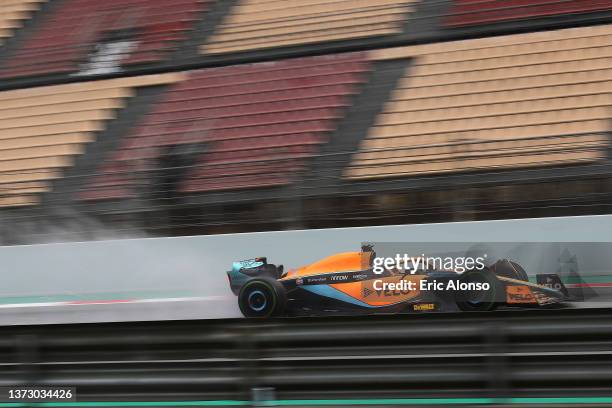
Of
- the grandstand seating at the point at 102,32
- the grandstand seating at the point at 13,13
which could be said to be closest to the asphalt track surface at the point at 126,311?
the grandstand seating at the point at 102,32

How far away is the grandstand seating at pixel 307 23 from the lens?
36.9ft

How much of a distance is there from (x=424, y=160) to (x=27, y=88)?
24.8ft

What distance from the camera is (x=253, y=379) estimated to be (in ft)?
13.3

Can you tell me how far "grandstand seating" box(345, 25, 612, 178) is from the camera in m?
7.28

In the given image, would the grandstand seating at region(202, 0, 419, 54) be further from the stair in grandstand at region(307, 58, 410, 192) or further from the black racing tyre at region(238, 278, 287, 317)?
the black racing tyre at region(238, 278, 287, 317)

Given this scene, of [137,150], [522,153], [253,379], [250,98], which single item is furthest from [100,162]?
[253,379]

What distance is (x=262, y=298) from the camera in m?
7.05

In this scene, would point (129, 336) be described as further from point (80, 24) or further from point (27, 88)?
point (80, 24)

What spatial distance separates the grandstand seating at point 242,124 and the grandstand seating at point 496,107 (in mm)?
719

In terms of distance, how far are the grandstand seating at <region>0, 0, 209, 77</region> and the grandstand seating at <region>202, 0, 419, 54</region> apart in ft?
2.91

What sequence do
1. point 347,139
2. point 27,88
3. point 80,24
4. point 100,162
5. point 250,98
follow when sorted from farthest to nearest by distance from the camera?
point 80,24
point 27,88
point 250,98
point 100,162
point 347,139

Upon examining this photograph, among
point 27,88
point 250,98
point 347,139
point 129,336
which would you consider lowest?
point 129,336

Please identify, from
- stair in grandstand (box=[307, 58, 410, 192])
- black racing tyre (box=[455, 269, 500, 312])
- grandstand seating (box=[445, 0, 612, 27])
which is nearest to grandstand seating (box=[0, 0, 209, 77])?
stair in grandstand (box=[307, 58, 410, 192])

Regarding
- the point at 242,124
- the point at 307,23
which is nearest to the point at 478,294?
the point at 242,124
